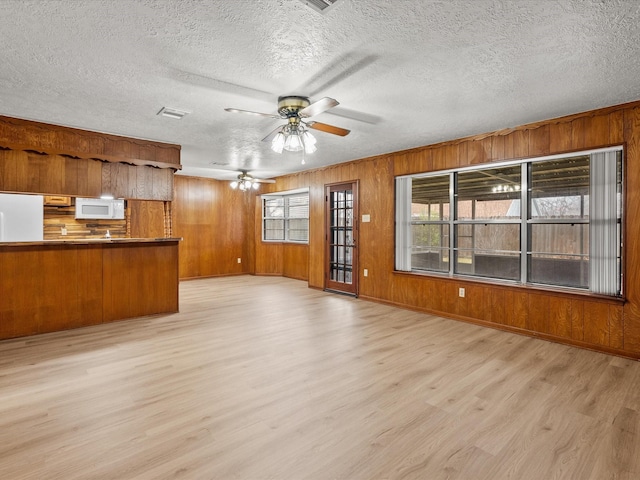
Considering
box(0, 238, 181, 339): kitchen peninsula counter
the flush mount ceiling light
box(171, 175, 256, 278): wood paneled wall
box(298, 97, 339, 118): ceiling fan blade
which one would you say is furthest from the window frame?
box(298, 97, 339, 118): ceiling fan blade

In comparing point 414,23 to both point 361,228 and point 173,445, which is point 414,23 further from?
point 361,228

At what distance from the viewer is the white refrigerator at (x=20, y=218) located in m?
5.28

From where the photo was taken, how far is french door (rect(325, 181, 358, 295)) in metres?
6.25

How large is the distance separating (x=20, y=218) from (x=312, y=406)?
229 inches

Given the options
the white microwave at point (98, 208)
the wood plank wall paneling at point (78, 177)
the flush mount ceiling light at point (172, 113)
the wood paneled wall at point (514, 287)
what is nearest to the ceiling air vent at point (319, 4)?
the flush mount ceiling light at point (172, 113)

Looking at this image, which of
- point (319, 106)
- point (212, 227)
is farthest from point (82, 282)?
point (212, 227)

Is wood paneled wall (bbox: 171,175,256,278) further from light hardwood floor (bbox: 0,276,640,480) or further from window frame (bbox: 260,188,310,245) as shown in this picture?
light hardwood floor (bbox: 0,276,640,480)

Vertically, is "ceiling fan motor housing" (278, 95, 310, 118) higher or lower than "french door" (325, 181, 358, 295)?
higher

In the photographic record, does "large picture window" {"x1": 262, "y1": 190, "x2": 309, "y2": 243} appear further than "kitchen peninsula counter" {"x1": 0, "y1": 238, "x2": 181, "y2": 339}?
Result: Yes

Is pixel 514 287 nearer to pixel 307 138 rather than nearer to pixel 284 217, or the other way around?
pixel 307 138

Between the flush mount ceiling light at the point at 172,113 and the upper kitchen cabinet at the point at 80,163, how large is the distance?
1321mm

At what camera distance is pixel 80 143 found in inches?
169

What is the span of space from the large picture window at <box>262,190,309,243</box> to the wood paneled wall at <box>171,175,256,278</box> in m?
0.45

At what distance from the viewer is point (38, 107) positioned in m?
3.45
